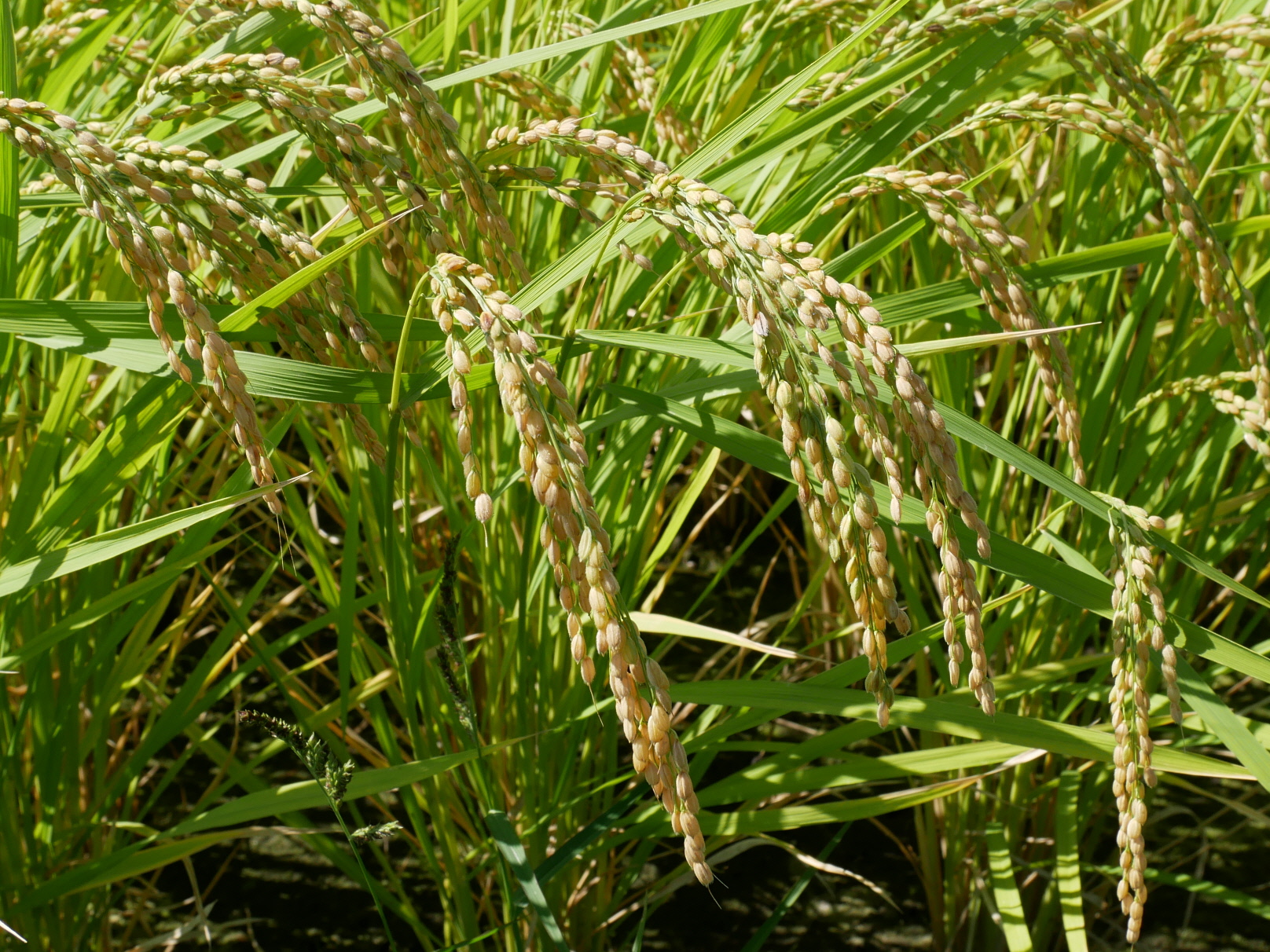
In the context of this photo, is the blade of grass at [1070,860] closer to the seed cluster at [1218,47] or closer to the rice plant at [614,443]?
the rice plant at [614,443]

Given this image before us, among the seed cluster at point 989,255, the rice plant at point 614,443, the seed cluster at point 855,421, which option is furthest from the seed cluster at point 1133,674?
the seed cluster at point 855,421

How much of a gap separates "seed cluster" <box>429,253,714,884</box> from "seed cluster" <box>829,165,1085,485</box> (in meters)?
0.45

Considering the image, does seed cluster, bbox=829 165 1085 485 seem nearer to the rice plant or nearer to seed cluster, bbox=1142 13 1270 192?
the rice plant

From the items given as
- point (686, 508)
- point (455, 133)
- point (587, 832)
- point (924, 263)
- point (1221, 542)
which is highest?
point (455, 133)

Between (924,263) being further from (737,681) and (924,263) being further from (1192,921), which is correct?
(1192,921)

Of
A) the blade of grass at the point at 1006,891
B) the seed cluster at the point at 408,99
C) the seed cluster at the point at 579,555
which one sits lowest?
the blade of grass at the point at 1006,891

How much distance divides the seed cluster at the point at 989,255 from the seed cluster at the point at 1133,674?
0.12 metres

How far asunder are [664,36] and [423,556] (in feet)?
4.83

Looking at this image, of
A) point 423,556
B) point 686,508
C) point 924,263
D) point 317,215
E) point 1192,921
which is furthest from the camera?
point 423,556

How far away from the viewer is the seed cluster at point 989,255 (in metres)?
0.98

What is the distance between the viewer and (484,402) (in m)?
1.53

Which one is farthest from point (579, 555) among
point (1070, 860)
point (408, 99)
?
point (1070, 860)

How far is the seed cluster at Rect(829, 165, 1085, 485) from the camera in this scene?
3.21ft

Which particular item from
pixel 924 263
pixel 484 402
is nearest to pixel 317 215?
pixel 484 402
